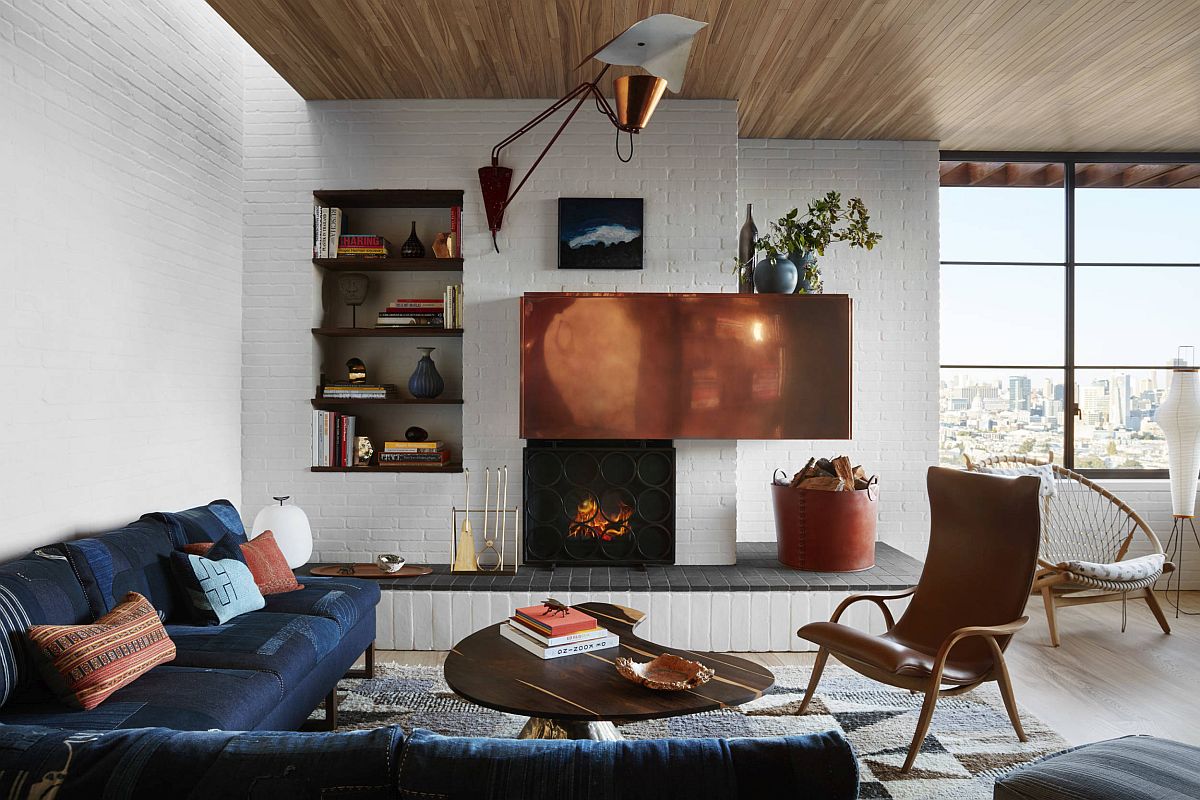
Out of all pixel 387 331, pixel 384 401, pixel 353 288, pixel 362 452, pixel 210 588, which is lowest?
pixel 210 588

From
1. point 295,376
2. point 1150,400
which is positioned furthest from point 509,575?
point 1150,400

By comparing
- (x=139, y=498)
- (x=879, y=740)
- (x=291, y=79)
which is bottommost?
(x=879, y=740)

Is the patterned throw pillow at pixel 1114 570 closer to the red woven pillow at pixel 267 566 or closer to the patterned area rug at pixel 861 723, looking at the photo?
the patterned area rug at pixel 861 723

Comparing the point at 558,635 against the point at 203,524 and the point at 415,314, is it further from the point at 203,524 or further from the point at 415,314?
the point at 415,314

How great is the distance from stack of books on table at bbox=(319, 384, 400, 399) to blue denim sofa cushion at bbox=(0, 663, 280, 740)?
233 centimetres

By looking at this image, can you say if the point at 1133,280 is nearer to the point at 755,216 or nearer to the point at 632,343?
the point at 755,216

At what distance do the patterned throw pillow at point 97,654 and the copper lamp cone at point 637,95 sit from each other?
2.41m

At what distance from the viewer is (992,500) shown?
3201 millimetres

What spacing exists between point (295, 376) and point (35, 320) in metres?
1.74

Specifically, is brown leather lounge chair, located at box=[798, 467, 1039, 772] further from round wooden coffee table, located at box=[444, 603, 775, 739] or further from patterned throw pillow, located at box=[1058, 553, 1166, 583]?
patterned throw pillow, located at box=[1058, 553, 1166, 583]

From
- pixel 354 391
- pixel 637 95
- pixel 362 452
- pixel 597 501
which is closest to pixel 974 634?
pixel 597 501

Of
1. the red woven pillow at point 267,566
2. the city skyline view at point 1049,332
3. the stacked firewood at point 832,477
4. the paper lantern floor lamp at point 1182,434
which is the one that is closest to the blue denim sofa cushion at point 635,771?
the red woven pillow at point 267,566

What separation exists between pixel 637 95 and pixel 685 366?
5.38 feet

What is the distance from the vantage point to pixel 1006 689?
2.85 metres
